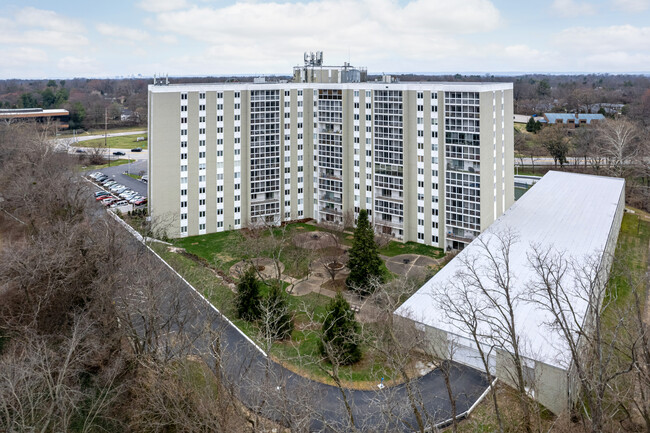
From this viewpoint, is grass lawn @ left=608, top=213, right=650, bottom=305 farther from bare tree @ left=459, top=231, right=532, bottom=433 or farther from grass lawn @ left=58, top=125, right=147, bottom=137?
grass lawn @ left=58, top=125, right=147, bottom=137

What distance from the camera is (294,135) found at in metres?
55.8

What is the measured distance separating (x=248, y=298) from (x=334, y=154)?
25.4m

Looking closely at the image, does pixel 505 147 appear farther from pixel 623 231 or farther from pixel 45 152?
pixel 45 152

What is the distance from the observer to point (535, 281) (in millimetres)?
31109

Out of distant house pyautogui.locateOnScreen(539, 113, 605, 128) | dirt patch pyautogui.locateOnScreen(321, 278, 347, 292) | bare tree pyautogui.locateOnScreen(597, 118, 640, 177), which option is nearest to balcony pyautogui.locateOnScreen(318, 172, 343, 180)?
dirt patch pyautogui.locateOnScreen(321, 278, 347, 292)

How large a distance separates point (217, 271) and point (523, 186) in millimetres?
52063

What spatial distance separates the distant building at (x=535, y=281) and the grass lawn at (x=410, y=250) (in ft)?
20.1

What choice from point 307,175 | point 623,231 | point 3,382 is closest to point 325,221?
point 307,175

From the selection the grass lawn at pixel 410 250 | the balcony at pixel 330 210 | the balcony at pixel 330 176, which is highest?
the balcony at pixel 330 176

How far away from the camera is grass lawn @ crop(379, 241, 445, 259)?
46.0 meters

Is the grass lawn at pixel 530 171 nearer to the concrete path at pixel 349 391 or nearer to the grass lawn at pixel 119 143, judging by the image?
the concrete path at pixel 349 391

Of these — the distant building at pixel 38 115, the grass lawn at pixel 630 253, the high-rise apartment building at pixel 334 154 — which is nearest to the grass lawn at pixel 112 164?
the distant building at pixel 38 115

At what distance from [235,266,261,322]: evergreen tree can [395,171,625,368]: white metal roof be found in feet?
35.2

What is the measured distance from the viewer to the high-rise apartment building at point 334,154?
45.5m
